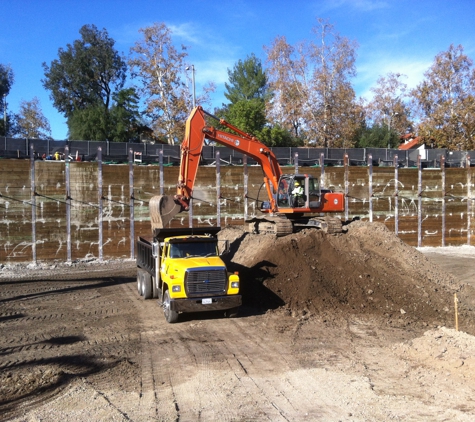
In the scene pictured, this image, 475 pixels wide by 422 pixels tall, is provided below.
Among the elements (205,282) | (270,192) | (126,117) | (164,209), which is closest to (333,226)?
(270,192)

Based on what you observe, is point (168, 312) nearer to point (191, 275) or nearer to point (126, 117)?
point (191, 275)

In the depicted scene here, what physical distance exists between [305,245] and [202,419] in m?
9.52

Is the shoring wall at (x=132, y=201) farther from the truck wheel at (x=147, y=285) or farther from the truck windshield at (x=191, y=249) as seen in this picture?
the truck windshield at (x=191, y=249)

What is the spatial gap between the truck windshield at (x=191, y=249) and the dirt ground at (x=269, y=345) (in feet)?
5.28

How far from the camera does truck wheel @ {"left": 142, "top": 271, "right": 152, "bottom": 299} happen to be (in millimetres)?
14047

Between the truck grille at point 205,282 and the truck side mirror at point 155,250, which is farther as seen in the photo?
the truck side mirror at point 155,250

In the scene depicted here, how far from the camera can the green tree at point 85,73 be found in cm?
4706

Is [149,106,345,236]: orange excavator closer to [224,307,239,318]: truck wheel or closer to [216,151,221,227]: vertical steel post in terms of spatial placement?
[224,307,239,318]: truck wheel

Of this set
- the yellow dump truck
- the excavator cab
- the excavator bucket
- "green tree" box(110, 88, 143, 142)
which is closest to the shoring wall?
the excavator cab

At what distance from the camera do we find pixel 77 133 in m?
43.2

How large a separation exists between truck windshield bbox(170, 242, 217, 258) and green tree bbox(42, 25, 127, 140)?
37630mm

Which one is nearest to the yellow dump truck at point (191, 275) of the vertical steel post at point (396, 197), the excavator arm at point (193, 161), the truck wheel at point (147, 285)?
the truck wheel at point (147, 285)

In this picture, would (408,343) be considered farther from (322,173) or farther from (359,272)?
(322,173)

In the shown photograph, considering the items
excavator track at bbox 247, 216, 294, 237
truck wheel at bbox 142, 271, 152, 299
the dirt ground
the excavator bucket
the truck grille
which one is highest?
the excavator bucket
